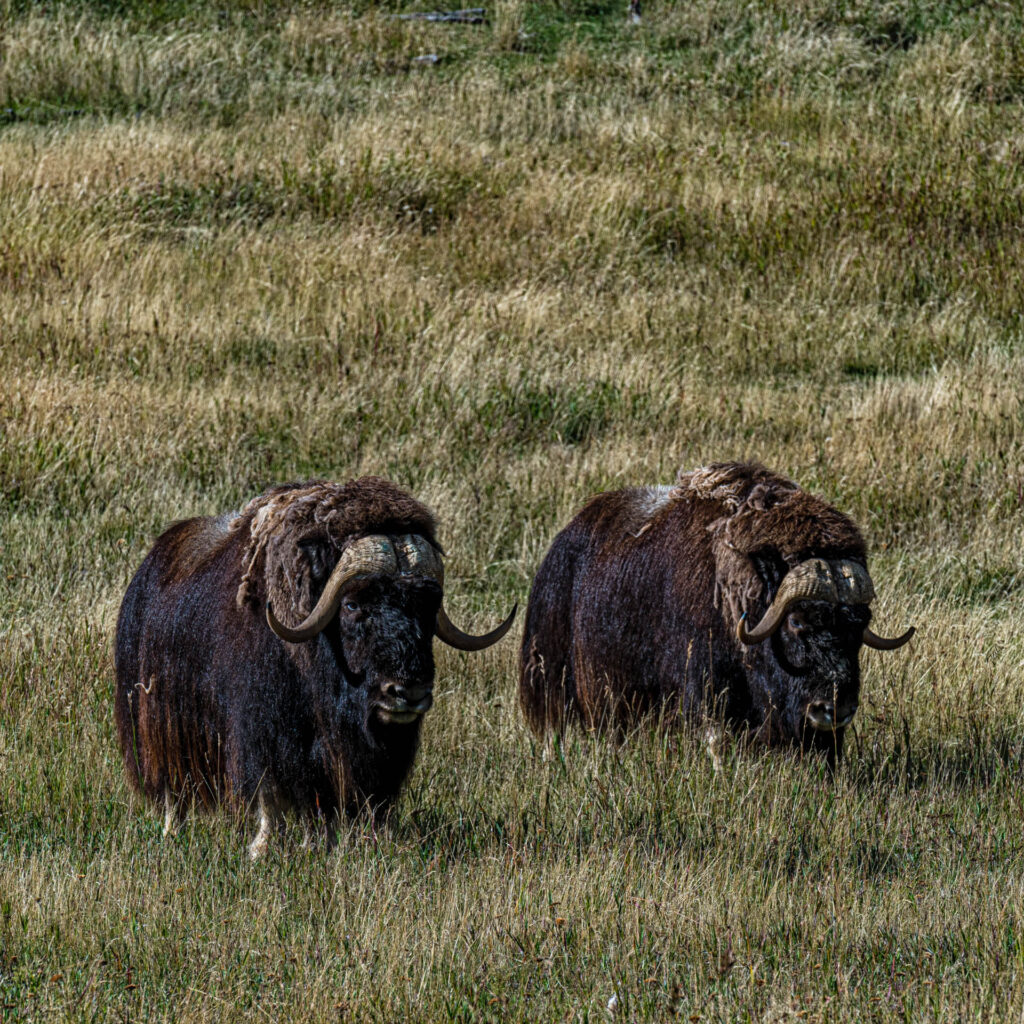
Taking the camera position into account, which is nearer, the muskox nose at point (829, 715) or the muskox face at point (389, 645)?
the muskox face at point (389, 645)

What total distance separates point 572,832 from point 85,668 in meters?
3.14

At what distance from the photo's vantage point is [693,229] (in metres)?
17.6

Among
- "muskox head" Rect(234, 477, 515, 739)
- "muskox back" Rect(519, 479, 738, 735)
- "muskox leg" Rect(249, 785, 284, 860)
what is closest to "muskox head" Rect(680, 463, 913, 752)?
"muskox back" Rect(519, 479, 738, 735)

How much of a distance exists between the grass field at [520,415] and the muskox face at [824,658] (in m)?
0.28

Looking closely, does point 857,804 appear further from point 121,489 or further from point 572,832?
point 121,489

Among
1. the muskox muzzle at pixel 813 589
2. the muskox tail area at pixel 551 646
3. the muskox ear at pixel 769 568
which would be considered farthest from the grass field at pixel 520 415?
the muskox ear at pixel 769 568

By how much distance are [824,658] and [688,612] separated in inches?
28.8

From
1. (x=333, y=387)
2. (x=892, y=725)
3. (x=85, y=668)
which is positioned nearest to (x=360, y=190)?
(x=333, y=387)

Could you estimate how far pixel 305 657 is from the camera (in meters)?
5.71

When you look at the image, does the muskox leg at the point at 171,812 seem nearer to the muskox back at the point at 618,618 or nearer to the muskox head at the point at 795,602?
the muskox back at the point at 618,618

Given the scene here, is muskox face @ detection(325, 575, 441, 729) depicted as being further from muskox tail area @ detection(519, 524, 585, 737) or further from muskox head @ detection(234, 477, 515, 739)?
muskox tail area @ detection(519, 524, 585, 737)

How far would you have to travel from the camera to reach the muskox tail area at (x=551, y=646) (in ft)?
24.4

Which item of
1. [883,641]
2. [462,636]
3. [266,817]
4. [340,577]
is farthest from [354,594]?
[883,641]

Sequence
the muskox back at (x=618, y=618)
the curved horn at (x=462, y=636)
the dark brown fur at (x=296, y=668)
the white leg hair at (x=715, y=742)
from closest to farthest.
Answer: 1. the dark brown fur at (x=296, y=668)
2. the curved horn at (x=462, y=636)
3. the white leg hair at (x=715, y=742)
4. the muskox back at (x=618, y=618)
